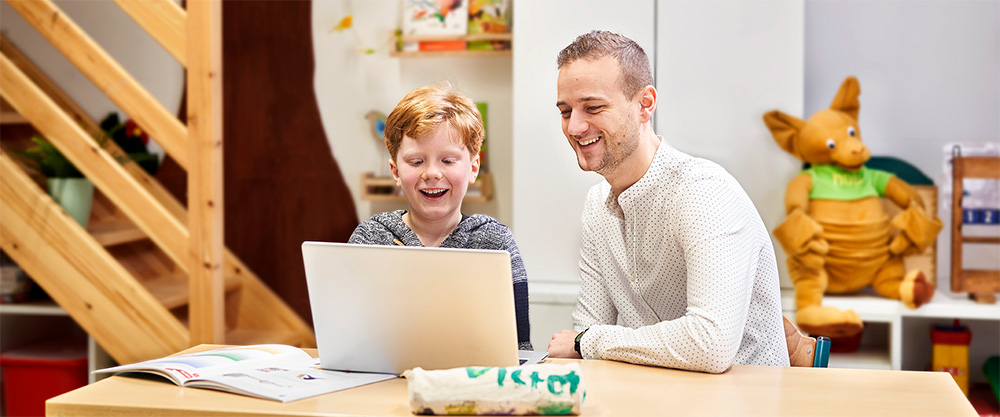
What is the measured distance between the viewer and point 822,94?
2.91 metres

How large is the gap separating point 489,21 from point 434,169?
1585 mm

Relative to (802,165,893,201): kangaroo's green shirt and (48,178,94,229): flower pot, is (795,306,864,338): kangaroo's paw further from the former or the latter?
(48,178,94,229): flower pot

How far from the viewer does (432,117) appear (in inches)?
61.0

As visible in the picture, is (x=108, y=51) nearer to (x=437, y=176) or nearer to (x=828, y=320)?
(x=437, y=176)

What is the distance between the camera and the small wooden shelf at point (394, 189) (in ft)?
10.3

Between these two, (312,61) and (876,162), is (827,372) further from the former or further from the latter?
(312,61)

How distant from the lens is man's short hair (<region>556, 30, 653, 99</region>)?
151cm

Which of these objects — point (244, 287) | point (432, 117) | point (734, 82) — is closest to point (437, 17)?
point (734, 82)

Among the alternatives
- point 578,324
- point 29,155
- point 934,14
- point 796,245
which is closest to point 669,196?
point 578,324

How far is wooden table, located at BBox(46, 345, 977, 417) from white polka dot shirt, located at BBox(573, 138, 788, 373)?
6 centimetres

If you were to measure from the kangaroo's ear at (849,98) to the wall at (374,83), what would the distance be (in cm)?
114

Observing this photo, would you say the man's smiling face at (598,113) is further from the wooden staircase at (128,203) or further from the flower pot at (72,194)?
the flower pot at (72,194)

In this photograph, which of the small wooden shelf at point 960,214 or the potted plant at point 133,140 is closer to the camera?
the small wooden shelf at point 960,214

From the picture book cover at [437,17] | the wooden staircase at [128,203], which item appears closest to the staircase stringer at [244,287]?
the wooden staircase at [128,203]
